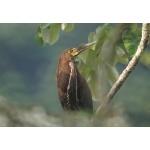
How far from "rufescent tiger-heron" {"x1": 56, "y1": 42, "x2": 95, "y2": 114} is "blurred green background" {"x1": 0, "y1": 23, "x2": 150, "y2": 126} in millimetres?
32

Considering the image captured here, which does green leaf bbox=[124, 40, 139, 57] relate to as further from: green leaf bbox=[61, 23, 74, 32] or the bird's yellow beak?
green leaf bbox=[61, 23, 74, 32]

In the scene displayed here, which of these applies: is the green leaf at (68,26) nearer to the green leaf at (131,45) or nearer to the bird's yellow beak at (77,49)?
the bird's yellow beak at (77,49)

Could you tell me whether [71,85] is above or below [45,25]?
below

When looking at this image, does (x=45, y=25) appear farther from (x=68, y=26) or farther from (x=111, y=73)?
(x=111, y=73)

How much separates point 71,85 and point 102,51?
26 centimetres

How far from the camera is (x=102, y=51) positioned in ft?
14.1

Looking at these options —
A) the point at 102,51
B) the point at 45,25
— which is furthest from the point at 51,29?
the point at 102,51

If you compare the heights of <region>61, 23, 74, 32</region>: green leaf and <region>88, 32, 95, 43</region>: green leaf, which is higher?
<region>61, 23, 74, 32</region>: green leaf

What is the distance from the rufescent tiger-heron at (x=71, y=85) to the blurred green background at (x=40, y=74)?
0.03 metres

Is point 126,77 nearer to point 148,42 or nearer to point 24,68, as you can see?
point 148,42

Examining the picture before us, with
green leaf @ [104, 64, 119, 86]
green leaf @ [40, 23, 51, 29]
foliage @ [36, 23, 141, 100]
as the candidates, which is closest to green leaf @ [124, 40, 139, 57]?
foliage @ [36, 23, 141, 100]

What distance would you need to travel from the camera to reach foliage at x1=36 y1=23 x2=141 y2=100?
4273 mm
